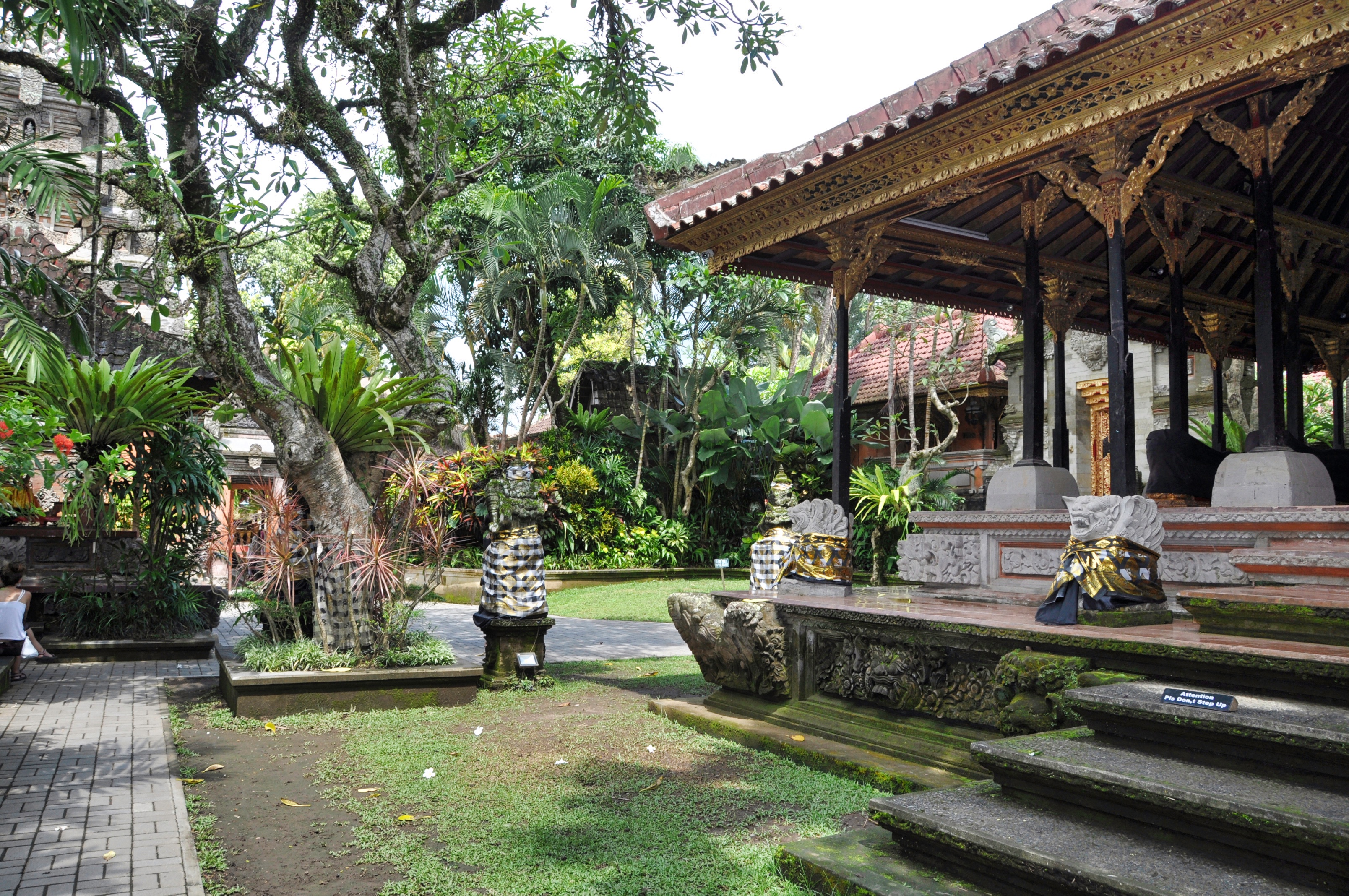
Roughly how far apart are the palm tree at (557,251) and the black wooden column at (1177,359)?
1180 cm

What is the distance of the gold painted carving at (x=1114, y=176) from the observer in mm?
5715

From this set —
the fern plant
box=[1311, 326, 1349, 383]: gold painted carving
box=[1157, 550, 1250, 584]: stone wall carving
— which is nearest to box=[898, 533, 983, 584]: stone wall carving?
box=[1157, 550, 1250, 584]: stone wall carving

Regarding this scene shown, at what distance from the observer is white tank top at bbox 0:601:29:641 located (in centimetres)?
821

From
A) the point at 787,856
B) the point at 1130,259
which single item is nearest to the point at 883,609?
the point at 787,856

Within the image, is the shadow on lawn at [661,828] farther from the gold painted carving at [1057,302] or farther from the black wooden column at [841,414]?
the gold painted carving at [1057,302]

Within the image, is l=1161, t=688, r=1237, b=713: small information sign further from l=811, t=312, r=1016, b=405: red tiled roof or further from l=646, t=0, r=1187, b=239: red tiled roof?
l=811, t=312, r=1016, b=405: red tiled roof

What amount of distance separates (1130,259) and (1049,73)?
16.0 ft

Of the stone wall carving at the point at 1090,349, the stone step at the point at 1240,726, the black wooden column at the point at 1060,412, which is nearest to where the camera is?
the stone step at the point at 1240,726

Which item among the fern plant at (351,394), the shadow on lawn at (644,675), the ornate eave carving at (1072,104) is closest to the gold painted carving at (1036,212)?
the ornate eave carving at (1072,104)

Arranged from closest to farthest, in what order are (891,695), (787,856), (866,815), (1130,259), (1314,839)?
(1314,839) < (787,856) < (866,815) < (891,695) < (1130,259)

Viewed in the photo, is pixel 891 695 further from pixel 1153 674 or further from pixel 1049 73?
pixel 1049 73

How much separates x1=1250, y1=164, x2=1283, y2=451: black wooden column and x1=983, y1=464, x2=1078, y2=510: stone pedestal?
155 cm

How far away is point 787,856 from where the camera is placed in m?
3.74

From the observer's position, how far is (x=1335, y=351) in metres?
11.8
